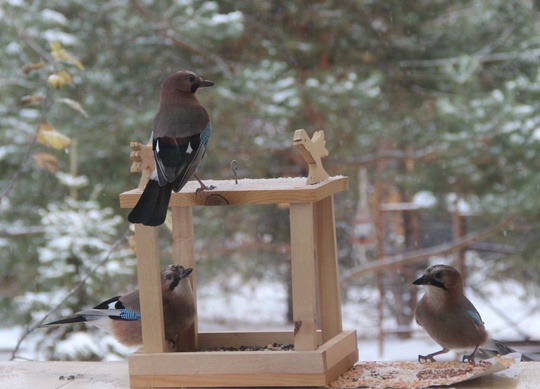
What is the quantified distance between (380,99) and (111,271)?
3767 millimetres

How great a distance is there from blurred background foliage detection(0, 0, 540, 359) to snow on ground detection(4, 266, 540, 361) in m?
0.38

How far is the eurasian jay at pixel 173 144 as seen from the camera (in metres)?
1.82

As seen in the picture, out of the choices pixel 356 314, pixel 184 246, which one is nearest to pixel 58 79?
pixel 184 246

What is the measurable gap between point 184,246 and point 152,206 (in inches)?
19.2

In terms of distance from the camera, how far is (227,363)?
1.96 metres

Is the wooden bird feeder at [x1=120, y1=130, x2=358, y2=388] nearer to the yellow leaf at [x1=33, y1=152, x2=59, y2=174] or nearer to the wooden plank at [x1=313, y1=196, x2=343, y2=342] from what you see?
the wooden plank at [x1=313, y1=196, x2=343, y2=342]

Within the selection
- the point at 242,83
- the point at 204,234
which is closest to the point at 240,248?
the point at 204,234

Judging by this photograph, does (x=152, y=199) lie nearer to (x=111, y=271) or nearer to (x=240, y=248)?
(x=111, y=271)

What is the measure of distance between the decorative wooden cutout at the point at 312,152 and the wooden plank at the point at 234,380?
0.47 metres

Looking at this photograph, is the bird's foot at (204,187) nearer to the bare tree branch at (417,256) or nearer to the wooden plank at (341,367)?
the wooden plank at (341,367)

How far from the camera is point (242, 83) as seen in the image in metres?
7.21

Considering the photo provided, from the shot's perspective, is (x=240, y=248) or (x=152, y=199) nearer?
(x=152, y=199)

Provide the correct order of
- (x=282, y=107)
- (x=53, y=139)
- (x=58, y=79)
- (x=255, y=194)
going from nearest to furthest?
(x=255, y=194)
(x=58, y=79)
(x=53, y=139)
(x=282, y=107)

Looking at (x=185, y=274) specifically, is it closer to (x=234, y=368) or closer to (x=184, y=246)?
(x=184, y=246)
